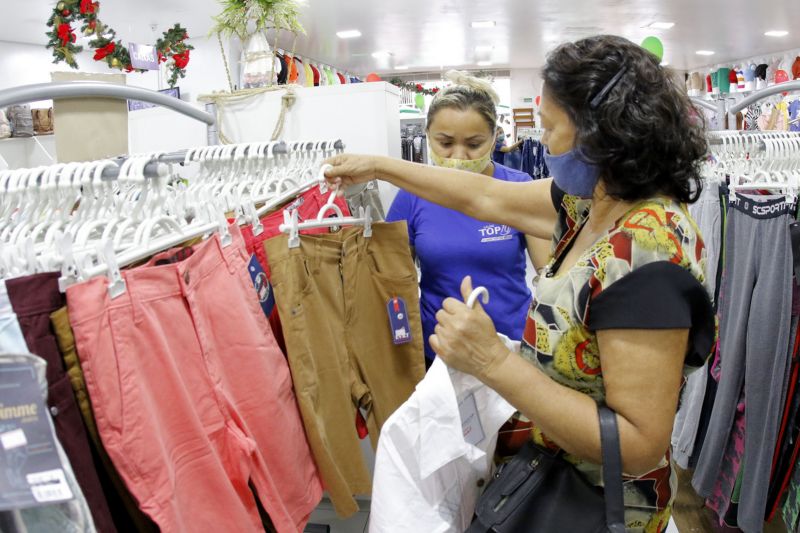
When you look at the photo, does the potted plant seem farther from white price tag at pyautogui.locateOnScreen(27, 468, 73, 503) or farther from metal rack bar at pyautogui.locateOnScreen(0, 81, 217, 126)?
white price tag at pyautogui.locateOnScreen(27, 468, 73, 503)

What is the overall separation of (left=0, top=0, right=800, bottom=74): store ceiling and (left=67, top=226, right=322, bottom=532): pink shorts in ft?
20.5

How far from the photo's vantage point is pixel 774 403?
1.94 m

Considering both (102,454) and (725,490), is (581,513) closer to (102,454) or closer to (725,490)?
(102,454)

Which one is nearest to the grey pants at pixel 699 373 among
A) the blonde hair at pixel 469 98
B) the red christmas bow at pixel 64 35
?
the blonde hair at pixel 469 98

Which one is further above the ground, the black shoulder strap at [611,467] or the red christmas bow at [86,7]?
the red christmas bow at [86,7]

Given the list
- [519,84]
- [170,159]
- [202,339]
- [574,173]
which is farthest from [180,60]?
[519,84]

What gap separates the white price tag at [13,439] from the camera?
2.09ft

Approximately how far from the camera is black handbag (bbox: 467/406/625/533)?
1.02 meters

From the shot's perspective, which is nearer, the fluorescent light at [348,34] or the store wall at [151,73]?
the store wall at [151,73]

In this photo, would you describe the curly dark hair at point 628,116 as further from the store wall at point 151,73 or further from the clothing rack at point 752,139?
the store wall at point 151,73

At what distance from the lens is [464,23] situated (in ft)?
29.8

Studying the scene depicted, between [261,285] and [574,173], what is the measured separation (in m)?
0.69

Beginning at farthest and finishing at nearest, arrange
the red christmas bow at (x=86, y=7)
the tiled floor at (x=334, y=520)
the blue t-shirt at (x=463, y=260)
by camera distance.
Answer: the red christmas bow at (x=86, y=7) → the tiled floor at (x=334, y=520) → the blue t-shirt at (x=463, y=260)

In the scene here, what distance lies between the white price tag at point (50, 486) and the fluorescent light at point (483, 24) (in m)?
9.33
